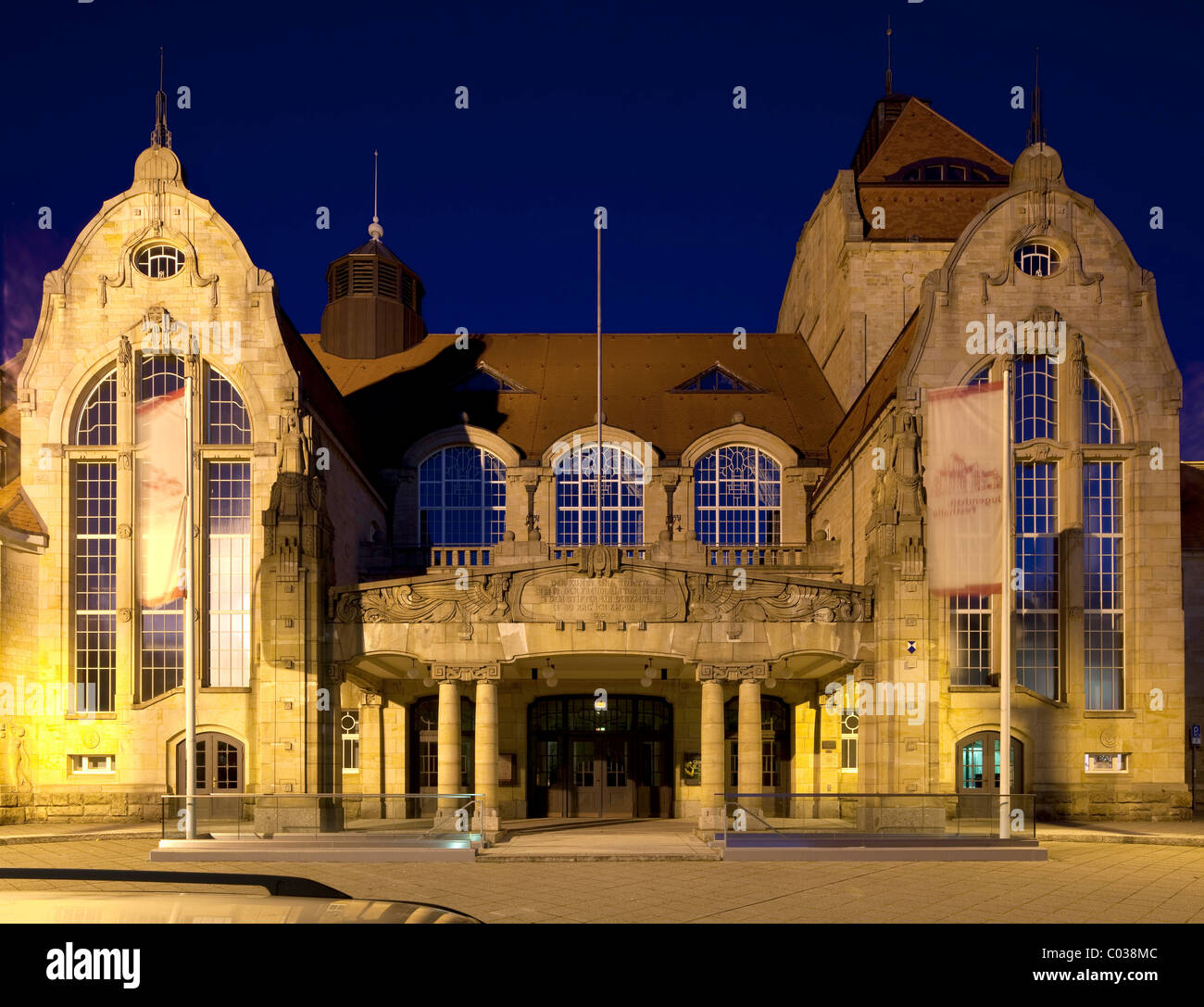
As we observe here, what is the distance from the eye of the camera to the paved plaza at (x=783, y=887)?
→ 15.4 meters

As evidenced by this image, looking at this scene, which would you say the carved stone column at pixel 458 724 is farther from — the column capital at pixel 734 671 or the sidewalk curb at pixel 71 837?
the sidewalk curb at pixel 71 837

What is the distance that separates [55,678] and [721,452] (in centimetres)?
2180

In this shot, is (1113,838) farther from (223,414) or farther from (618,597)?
(223,414)

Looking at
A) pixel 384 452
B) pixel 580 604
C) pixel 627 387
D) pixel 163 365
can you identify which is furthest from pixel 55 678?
pixel 627 387

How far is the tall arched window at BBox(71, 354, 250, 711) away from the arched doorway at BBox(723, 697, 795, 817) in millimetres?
14866

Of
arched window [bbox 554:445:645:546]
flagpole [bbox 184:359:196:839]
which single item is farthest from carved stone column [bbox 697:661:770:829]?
flagpole [bbox 184:359:196:839]

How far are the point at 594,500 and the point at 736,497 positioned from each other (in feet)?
16.0

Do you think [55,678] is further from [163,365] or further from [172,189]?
[172,189]

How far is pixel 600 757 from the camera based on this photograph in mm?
36750

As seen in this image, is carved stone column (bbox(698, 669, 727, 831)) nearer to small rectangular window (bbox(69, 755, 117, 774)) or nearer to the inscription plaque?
the inscription plaque

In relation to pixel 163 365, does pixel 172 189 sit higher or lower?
higher

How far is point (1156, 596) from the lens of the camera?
1243 inches

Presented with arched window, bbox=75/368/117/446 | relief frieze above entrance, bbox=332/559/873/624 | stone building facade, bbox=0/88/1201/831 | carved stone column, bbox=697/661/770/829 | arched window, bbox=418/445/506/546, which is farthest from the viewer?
arched window, bbox=418/445/506/546

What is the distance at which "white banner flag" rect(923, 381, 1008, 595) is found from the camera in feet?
88.6
